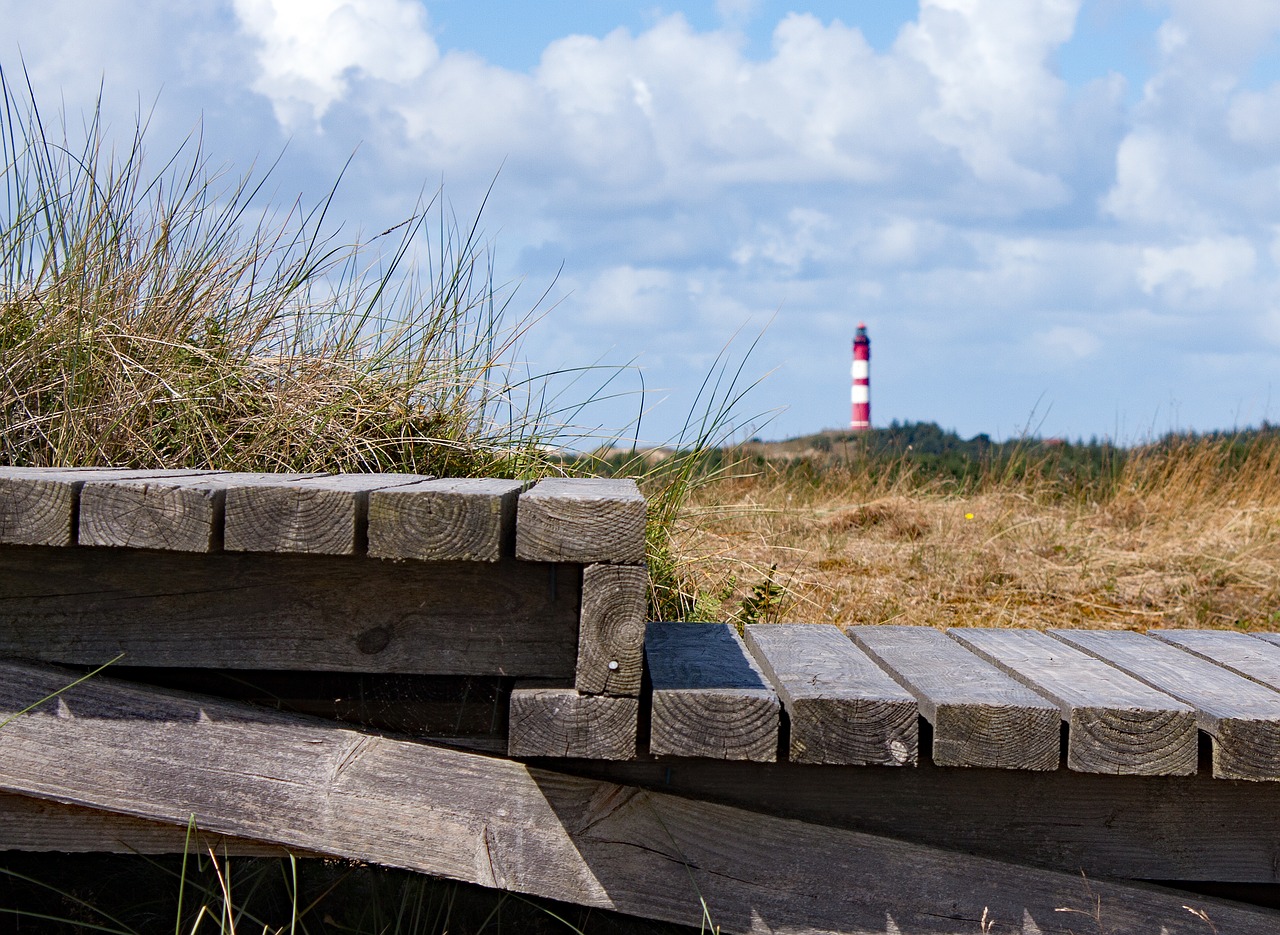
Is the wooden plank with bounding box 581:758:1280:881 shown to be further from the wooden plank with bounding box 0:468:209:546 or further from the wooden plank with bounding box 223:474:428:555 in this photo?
the wooden plank with bounding box 0:468:209:546

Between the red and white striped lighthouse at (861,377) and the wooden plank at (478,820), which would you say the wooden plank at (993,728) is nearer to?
the wooden plank at (478,820)

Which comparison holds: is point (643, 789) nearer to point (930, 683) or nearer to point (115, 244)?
point (930, 683)

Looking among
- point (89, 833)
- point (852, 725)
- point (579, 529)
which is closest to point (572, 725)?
point (579, 529)

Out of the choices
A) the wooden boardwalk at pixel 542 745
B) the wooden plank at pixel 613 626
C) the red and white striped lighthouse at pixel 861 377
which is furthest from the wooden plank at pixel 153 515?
the red and white striped lighthouse at pixel 861 377

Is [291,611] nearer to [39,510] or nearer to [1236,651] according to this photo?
[39,510]

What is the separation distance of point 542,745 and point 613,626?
23 centimetres

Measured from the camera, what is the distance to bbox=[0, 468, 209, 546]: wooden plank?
1.74m

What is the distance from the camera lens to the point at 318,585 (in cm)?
184

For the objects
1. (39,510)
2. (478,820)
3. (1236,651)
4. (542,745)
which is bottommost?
(478,820)

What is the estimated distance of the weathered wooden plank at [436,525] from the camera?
167 cm

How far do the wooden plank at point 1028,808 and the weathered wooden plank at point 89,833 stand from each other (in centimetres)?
64

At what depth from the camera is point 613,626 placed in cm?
168

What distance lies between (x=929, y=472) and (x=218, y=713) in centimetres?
639

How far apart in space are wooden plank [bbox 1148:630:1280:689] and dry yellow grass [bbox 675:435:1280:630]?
1189mm
